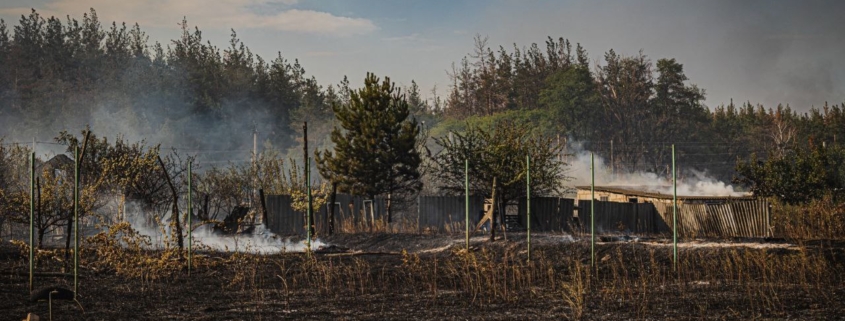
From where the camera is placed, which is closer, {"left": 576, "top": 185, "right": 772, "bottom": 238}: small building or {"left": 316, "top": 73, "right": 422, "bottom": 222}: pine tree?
{"left": 576, "top": 185, "right": 772, "bottom": 238}: small building

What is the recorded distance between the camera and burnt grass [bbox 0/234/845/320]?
14.2m

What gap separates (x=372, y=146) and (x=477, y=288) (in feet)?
60.9

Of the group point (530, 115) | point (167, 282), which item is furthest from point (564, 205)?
point (530, 115)

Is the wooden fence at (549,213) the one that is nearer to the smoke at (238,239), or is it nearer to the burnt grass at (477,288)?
the smoke at (238,239)

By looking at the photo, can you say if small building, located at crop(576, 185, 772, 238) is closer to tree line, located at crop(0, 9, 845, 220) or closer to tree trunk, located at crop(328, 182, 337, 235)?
tree trunk, located at crop(328, 182, 337, 235)

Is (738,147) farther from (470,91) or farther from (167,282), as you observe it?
(167,282)

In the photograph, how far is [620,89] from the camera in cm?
9206

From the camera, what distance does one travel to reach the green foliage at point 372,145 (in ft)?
113

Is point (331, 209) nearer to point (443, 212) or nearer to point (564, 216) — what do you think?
point (443, 212)

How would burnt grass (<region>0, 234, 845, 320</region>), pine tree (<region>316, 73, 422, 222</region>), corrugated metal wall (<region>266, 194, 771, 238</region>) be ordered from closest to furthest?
burnt grass (<region>0, 234, 845, 320</region>) → corrugated metal wall (<region>266, 194, 771, 238</region>) → pine tree (<region>316, 73, 422, 222</region>)

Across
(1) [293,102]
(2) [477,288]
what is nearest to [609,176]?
(1) [293,102]

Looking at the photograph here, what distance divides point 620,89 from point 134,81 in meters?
47.3

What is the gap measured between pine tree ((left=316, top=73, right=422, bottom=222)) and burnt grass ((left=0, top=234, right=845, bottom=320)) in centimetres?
1085

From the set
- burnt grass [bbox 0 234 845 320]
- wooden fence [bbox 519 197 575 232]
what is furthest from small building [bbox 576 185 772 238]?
burnt grass [bbox 0 234 845 320]
